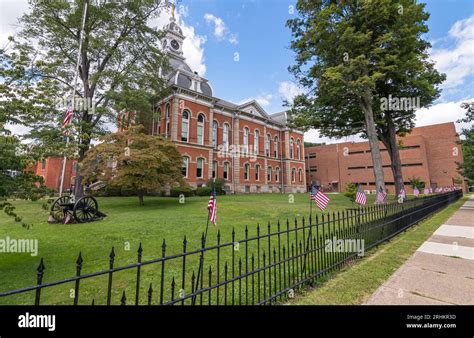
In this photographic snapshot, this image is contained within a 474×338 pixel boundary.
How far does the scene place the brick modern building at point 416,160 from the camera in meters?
44.9

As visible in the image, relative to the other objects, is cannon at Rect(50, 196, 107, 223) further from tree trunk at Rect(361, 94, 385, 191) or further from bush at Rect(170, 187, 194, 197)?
tree trunk at Rect(361, 94, 385, 191)

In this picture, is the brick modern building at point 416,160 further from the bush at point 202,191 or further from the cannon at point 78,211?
the cannon at point 78,211

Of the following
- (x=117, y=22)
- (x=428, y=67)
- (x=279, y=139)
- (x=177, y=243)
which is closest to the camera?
(x=177, y=243)

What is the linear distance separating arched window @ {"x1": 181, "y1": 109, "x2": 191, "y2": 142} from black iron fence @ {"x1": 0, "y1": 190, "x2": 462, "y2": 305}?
21.2 meters

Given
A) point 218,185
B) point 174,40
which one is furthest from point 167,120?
point 174,40

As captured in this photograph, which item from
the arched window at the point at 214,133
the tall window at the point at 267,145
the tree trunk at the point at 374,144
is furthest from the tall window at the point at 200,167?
the tree trunk at the point at 374,144

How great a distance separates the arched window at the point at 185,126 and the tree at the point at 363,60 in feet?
42.9

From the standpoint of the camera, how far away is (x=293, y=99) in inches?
776

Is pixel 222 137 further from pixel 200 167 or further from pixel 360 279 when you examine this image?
pixel 360 279

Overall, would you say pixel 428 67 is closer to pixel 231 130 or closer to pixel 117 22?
pixel 231 130

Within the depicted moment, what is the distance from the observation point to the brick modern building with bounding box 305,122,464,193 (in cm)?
4494
